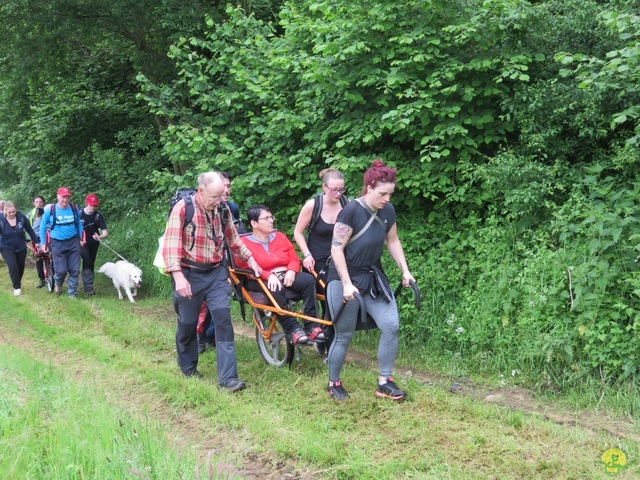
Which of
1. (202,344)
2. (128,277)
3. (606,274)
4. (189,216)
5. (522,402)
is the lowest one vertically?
(522,402)

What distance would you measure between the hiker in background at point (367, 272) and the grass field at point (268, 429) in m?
0.34

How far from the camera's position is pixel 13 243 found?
36.3 feet

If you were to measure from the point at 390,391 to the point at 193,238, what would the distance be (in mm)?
2312

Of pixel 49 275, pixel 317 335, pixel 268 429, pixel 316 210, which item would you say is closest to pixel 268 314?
pixel 317 335

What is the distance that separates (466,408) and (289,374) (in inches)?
73.9

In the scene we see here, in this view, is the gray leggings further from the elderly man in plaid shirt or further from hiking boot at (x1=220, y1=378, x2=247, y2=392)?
the elderly man in plaid shirt

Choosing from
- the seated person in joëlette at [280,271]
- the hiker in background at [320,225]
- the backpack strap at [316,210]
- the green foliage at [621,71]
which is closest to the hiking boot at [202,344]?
the seated person in joëlette at [280,271]

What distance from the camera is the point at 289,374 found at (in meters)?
5.73

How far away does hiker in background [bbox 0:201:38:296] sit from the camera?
11016 mm

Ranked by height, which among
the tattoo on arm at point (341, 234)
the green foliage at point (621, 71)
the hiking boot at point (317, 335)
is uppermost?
the green foliage at point (621, 71)

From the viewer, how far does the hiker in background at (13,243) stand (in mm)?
11016

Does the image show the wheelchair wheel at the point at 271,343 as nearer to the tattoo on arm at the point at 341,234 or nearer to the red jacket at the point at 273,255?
the red jacket at the point at 273,255

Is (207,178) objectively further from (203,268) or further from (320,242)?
(320,242)

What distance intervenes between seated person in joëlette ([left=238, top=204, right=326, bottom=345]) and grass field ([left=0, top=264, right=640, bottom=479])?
1.62 feet
